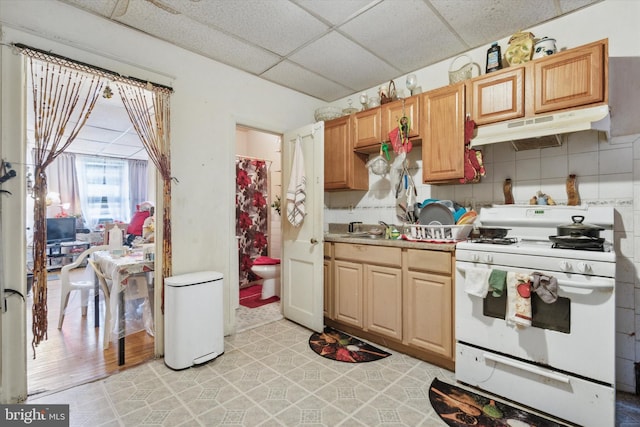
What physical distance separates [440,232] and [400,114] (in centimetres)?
115

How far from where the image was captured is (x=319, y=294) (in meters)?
2.78

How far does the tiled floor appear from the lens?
1.62 meters

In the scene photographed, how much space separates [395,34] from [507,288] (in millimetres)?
2016

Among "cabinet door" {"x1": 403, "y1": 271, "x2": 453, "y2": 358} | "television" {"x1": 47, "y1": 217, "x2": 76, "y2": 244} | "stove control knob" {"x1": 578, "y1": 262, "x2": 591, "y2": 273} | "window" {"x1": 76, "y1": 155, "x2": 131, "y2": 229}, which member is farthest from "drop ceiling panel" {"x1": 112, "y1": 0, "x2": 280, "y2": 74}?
"window" {"x1": 76, "y1": 155, "x2": 131, "y2": 229}

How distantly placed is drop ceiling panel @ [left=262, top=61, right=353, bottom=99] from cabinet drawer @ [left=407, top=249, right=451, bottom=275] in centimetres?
204

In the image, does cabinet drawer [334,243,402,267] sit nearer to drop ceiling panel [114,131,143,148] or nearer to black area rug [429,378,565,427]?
black area rug [429,378,565,427]

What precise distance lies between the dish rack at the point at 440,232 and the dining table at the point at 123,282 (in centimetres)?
227

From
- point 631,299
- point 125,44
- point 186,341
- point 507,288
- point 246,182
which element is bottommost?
point 186,341

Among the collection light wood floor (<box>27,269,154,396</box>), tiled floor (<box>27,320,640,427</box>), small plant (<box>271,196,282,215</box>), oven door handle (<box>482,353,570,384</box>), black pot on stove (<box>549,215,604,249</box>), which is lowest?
tiled floor (<box>27,320,640,427</box>)

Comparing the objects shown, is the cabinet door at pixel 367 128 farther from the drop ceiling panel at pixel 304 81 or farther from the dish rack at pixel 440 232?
the dish rack at pixel 440 232

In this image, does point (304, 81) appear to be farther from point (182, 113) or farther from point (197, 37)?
point (182, 113)

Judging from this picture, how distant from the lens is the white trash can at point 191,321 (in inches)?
84.4

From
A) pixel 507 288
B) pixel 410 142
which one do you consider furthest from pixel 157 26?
pixel 507 288

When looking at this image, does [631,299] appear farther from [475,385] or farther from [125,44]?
[125,44]
